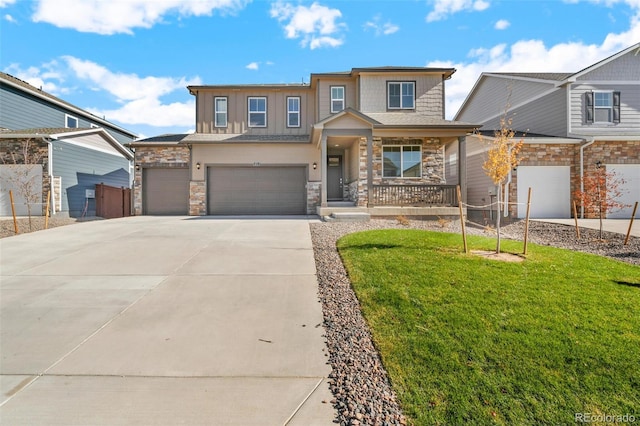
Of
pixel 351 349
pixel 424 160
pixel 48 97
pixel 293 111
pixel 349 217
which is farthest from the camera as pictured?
pixel 48 97

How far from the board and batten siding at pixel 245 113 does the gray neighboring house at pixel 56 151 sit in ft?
20.4

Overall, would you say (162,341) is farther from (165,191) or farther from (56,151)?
(56,151)

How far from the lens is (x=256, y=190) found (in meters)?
15.6

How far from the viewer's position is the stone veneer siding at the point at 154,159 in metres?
15.6

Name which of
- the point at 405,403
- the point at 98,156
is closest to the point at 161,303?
the point at 405,403

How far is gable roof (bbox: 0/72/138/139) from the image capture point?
16609 millimetres

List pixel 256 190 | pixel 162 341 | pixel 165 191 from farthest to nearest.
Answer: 1. pixel 165 191
2. pixel 256 190
3. pixel 162 341

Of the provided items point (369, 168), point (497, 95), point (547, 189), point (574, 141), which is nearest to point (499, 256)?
point (369, 168)

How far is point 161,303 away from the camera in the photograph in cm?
431

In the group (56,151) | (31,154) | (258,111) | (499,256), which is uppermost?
(258,111)

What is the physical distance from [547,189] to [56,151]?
22.3 meters

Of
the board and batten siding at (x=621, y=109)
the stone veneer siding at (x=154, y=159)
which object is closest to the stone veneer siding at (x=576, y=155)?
the board and batten siding at (x=621, y=109)

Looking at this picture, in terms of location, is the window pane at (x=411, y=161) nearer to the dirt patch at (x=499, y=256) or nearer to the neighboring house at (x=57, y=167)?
the dirt patch at (x=499, y=256)

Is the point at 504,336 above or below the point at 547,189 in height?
below
